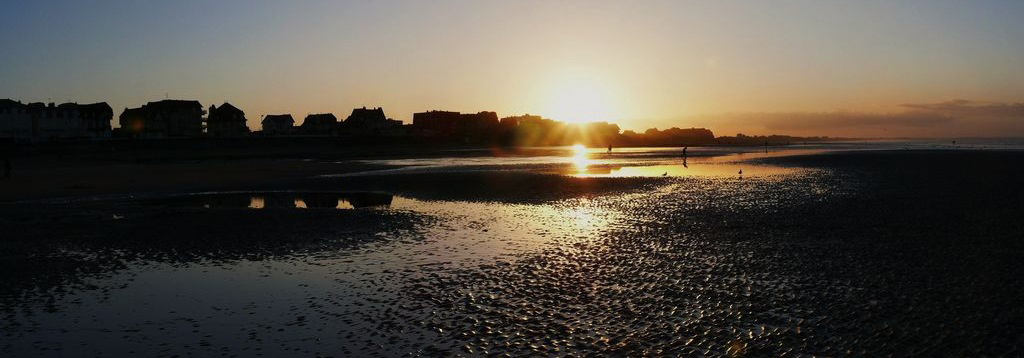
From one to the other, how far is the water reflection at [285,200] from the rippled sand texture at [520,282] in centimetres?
317

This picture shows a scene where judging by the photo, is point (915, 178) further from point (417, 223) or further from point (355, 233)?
point (355, 233)

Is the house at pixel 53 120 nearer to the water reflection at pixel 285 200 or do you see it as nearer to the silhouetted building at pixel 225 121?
the silhouetted building at pixel 225 121

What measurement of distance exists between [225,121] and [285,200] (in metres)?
151

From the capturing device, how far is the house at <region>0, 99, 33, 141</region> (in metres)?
123

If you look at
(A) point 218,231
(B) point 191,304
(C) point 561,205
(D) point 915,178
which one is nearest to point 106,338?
(B) point 191,304

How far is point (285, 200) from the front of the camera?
109ft

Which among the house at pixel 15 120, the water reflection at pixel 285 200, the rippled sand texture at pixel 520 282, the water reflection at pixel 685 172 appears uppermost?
the house at pixel 15 120

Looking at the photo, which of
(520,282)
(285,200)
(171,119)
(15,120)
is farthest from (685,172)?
(171,119)

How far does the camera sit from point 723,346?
391 inches

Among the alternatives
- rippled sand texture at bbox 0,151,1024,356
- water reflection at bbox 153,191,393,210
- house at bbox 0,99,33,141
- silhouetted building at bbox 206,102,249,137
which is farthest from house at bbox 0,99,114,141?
rippled sand texture at bbox 0,151,1024,356

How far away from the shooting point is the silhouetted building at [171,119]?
155 metres

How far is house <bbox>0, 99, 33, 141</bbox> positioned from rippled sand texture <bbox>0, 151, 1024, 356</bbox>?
409 ft

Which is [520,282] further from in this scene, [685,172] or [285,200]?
[685,172]

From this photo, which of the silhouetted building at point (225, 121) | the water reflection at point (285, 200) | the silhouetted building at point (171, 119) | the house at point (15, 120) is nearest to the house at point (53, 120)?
the house at point (15, 120)
